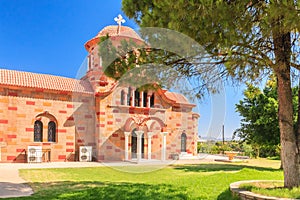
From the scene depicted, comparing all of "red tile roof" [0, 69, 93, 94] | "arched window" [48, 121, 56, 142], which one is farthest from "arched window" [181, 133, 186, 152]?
"arched window" [48, 121, 56, 142]

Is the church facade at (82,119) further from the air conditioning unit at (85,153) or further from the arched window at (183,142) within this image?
the arched window at (183,142)

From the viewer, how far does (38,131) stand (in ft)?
51.7

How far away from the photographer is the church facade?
1493cm

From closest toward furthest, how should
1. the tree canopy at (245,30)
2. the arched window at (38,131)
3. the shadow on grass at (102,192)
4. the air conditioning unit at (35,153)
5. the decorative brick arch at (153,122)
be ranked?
1. the tree canopy at (245,30)
2. the shadow on grass at (102,192)
3. the air conditioning unit at (35,153)
4. the arched window at (38,131)
5. the decorative brick arch at (153,122)

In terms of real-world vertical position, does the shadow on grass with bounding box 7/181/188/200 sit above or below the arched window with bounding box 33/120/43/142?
below

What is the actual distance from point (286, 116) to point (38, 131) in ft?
45.1

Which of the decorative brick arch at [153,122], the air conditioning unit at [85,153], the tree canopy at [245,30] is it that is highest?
the tree canopy at [245,30]

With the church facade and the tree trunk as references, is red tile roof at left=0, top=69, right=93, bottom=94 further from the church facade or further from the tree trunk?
the tree trunk

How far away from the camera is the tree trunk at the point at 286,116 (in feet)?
19.7

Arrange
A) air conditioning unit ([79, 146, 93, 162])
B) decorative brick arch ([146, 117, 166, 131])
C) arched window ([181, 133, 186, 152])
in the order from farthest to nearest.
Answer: arched window ([181, 133, 186, 152]) < decorative brick arch ([146, 117, 166, 131]) < air conditioning unit ([79, 146, 93, 162])

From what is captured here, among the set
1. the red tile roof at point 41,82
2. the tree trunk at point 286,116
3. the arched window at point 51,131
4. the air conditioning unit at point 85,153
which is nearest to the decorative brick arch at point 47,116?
the arched window at point 51,131

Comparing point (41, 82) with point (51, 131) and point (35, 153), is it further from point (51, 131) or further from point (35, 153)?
point (35, 153)

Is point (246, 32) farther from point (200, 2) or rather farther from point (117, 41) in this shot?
point (117, 41)

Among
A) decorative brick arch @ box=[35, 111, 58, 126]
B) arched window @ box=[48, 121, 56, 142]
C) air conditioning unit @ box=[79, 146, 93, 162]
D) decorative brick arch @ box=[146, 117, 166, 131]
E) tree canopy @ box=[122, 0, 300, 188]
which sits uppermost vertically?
tree canopy @ box=[122, 0, 300, 188]
